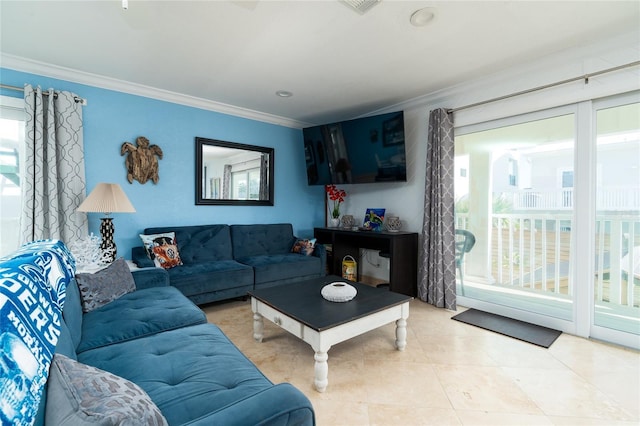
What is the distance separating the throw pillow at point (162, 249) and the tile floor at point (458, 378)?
94 centimetres

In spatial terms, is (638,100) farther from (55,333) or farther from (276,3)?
(55,333)

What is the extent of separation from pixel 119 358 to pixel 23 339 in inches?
31.2

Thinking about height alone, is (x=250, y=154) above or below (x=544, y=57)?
below

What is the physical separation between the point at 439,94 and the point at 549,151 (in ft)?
4.06

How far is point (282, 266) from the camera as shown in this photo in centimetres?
339

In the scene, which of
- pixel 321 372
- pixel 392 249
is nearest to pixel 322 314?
pixel 321 372

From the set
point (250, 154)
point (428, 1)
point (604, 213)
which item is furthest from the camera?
point (250, 154)

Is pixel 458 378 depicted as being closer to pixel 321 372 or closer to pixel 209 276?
pixel 321 372

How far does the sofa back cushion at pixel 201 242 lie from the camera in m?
3.27

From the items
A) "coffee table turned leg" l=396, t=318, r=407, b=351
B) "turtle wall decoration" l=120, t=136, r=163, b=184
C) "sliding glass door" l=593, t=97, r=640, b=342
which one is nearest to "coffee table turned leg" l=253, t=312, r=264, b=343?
"coffee table turned leg" l=396, t=318, r=407, b=351

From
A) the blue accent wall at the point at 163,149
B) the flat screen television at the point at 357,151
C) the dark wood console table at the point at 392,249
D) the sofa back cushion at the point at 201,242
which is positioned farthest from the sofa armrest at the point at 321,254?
the sofa back cushion at the point at 201,242

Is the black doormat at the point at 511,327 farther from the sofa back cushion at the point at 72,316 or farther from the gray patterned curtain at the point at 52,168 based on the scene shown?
the gray patterned curtain at the point at 52,168

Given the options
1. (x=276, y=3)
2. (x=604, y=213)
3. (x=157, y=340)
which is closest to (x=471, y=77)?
(x=604, y=213)

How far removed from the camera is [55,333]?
87 centimetres
